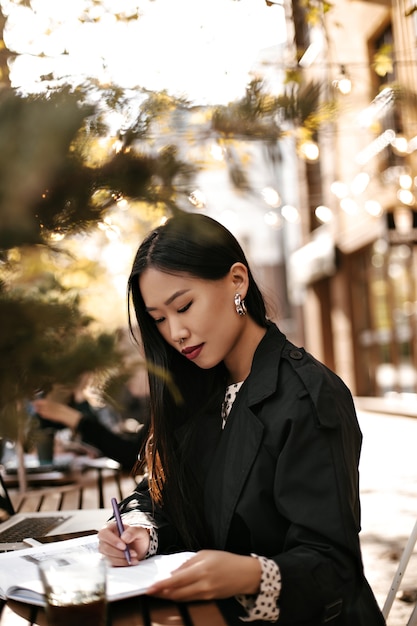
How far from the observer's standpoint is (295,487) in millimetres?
1470

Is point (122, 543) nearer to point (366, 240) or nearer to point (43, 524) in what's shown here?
point (43, 524)

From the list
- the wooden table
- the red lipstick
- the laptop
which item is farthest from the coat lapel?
the wooden table

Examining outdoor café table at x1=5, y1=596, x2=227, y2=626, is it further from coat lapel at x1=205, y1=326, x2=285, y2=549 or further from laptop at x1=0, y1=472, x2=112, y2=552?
laptop at x1=0, y1=472, x2=112, y2=552

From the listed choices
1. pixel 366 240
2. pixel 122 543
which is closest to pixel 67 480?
pixel 122 543

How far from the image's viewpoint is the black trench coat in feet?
4.60

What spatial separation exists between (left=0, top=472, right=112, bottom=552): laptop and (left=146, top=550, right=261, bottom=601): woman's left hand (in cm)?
68

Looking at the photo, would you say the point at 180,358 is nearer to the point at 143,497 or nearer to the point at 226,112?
the point at 143,497

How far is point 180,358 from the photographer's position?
199 cm

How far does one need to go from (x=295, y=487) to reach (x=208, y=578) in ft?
0.97

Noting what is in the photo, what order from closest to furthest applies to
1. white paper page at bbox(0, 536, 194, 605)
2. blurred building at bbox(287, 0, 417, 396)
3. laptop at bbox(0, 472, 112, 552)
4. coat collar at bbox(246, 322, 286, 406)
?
white paper page at bbox(0, 536, 194, 605)
coat collar at bbox(246, 322, 286, 406)
laptop at bbox(0, 472, 112, 552)
blurred building at bbox(287, 0, 417, 396)

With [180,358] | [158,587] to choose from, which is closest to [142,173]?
[158,587]

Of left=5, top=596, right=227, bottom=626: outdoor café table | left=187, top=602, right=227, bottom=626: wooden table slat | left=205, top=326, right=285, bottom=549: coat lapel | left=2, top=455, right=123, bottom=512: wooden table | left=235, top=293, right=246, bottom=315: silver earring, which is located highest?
left=235, top=293, right=246, bottom=315: silver earring

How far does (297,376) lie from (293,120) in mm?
739

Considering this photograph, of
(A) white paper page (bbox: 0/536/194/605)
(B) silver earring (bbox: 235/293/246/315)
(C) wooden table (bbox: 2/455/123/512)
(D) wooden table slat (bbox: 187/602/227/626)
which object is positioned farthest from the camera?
(C) wooden table (bbox: 2/455/123/512)
